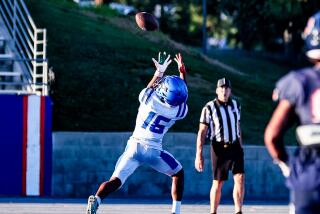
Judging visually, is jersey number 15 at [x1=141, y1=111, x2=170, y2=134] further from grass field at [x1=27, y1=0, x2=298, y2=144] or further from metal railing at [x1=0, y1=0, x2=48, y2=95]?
grass field at [x1=27, y1=0, x2=298, y2=144]

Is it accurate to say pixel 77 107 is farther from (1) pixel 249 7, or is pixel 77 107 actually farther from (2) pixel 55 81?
(1) pixel 249 7

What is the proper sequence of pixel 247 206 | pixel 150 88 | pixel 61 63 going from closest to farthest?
pixel 150 88 < pixel 247 206 < pixel 61 63

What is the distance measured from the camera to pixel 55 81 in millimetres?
18906

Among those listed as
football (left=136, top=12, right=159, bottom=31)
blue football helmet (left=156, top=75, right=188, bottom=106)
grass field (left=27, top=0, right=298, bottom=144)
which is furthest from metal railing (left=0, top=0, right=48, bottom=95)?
blue football helmet (left=156, top=75, right=188, bottom=106)

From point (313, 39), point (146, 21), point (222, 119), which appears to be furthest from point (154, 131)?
point (313, 39)

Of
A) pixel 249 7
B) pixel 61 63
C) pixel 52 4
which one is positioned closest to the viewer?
pixel 61 63

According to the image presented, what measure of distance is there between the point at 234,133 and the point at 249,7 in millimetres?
23099

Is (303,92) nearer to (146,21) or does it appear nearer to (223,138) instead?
(223,138)

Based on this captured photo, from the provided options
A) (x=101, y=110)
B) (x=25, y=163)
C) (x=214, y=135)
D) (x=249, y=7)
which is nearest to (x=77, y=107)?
(x=101, y=110)

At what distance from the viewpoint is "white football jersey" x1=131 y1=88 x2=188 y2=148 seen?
38.2ft

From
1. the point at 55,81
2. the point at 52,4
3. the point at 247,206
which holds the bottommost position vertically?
the point at 247,206

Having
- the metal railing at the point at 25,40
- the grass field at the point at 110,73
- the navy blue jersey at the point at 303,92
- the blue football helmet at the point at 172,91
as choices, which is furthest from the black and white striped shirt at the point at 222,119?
the navy blue jersey at the point at 303,92

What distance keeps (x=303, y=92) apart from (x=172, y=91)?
548 centimetres

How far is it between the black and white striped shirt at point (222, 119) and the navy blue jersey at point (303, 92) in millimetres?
6146
